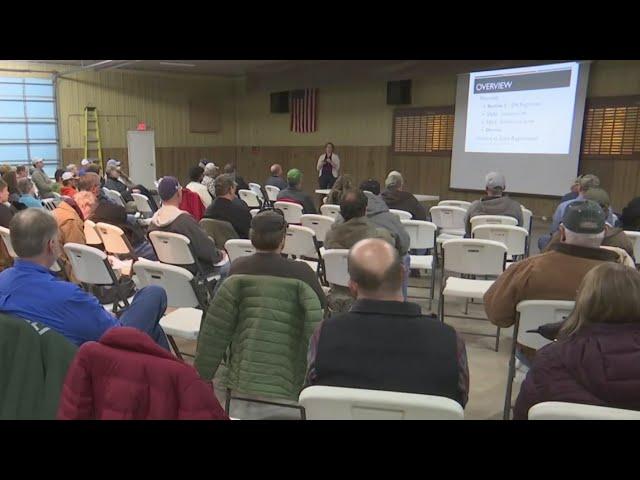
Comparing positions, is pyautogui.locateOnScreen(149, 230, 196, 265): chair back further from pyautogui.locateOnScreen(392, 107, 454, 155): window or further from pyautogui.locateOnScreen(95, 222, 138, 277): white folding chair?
pyautogui.locateOnScreen(392, 107, 454, 155): window

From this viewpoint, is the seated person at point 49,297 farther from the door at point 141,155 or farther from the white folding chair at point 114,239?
the door at point 141,155

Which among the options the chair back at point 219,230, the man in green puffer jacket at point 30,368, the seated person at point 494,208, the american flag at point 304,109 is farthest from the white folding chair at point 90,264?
the american flag at point 304,109

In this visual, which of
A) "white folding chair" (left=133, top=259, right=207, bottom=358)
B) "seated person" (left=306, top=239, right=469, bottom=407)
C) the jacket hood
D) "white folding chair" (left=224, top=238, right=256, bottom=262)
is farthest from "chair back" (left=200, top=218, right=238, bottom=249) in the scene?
"seated person" (left=306, top=239, right=469, bottom=407)

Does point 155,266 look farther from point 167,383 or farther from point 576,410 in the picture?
point 576,410

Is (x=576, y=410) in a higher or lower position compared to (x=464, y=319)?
higher

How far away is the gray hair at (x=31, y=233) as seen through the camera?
2092 mm

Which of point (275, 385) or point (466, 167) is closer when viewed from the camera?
point (275, 385)

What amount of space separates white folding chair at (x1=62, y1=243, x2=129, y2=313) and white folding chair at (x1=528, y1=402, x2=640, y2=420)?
2.90m

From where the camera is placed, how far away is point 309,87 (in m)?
14.1

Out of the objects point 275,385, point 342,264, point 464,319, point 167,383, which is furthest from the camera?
point 464,319

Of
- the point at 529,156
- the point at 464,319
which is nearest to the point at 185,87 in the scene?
the point at 529,156

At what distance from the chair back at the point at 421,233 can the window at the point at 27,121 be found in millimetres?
11584

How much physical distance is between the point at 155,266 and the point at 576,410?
95.0 inches

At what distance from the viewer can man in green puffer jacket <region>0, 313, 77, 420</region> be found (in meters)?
1.74
